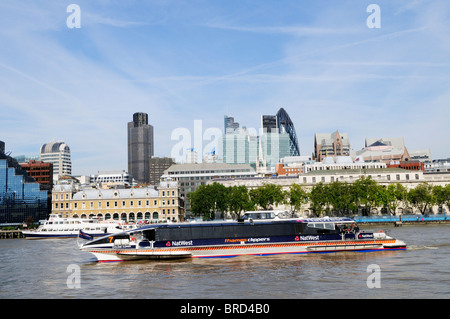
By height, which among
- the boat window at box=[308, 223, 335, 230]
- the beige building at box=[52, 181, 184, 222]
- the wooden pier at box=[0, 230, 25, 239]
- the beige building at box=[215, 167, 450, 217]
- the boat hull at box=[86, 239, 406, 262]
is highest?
the beige building at box=[215, 167, 450, 217]

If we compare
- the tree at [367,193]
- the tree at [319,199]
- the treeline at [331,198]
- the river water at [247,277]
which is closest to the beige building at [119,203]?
the treeline at [331,198]

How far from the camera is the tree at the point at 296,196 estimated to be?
13725 centimetres

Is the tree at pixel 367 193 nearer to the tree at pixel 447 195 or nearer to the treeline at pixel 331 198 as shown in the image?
the treeline at pixel 331 198

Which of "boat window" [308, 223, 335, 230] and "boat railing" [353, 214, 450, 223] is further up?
"boat window" [308, 223, 335, 230]

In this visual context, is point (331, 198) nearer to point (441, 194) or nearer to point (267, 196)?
point (267, 196)

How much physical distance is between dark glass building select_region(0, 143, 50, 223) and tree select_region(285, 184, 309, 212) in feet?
274

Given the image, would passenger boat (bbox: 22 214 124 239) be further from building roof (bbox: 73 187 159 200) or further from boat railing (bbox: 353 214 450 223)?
boat railing (bbox: 353 214 450 223)

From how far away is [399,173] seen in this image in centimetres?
15262

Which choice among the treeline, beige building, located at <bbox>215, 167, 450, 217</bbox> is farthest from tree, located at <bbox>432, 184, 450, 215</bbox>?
beige building, located at <bbox>215, 167, 450, 217</bbox>

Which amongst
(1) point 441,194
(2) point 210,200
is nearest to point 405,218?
(1) point 441,194

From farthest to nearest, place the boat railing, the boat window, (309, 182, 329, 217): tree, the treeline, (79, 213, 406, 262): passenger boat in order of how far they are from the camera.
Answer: (309, 182, 329, 217): tree < the treeline < the boat railing < the boat window < (79, 213, 406, 262): passenger boat

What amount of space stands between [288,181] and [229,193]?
2451cm

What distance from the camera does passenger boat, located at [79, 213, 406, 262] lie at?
4384 centimetres
